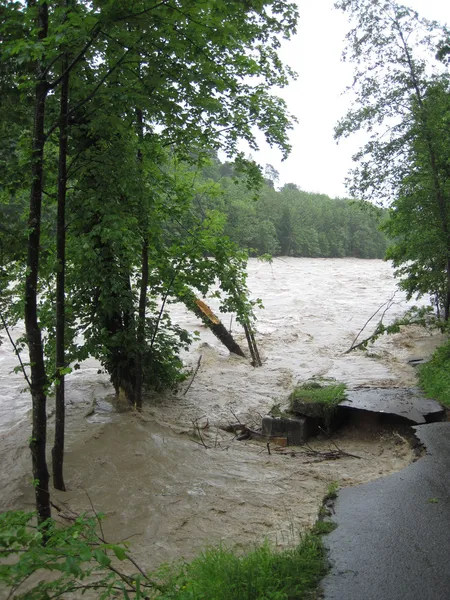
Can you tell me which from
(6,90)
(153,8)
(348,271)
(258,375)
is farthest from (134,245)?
(348,271)

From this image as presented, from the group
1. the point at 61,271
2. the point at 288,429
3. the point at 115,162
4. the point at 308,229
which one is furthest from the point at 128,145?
the point at 308,229

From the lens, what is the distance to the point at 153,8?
4.19m

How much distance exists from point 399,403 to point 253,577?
602 centimetres

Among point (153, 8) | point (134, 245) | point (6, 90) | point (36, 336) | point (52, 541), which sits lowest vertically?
point (52, 541)

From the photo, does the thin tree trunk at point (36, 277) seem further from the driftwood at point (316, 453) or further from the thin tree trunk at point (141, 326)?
the driftwood at point (316, 453)

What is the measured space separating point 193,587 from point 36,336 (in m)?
2.55

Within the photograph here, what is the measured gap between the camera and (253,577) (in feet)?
12.3

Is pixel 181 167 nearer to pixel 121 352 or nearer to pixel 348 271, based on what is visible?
pixel 121 352

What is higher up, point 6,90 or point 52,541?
point 6,90

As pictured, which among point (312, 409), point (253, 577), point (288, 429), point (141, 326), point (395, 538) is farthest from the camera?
point (141, 326)

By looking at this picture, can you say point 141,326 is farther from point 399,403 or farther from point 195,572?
point 195,572

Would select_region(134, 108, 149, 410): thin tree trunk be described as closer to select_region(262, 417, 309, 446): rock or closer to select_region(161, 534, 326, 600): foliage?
select_region(262, 417, 309, 446): rock

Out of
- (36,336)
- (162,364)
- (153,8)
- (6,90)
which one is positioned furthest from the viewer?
(162,364)

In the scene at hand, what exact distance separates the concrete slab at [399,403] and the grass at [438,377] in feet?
0.64
